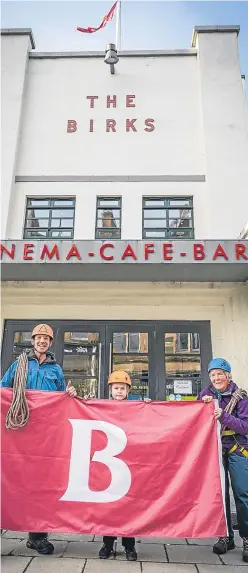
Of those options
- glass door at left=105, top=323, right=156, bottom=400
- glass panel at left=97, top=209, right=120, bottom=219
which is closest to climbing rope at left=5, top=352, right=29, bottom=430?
glass door at left=105, top=323, right=156, bottom=400

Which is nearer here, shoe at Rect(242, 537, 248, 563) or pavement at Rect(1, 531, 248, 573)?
pavement at Rect(1, 531, 248, 573)

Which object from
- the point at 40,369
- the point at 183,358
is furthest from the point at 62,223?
the point at 40,369

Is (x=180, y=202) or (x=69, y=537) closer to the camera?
(x=69, y=537)

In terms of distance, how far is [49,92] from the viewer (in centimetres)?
1073

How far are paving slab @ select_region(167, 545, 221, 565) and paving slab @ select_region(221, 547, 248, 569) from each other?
78 millimetres

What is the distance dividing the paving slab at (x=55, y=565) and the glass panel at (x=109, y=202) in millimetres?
7403

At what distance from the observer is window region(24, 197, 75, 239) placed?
940 cm

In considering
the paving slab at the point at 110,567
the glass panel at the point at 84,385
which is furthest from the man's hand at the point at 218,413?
the glass panel at the point at 84,385

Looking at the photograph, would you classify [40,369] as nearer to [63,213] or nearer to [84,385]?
[84,385]

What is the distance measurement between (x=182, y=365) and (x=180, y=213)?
3.63 meters

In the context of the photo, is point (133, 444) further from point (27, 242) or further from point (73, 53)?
point (73, 53)

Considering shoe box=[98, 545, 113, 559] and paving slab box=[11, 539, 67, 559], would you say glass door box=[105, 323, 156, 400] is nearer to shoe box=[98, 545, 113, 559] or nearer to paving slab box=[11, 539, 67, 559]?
paving slab box=[11, 539, 67, 559]

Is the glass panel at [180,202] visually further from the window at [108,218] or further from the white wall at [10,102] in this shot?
the white wall at [10,102]

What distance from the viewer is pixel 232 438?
418 cm
